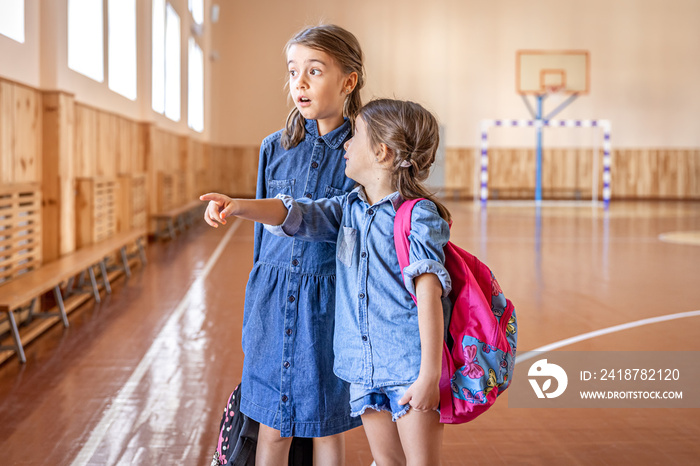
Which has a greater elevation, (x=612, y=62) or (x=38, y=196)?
(x=612, y=62)

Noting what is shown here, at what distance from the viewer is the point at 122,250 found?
6523mm

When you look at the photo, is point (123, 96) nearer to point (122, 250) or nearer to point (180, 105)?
point (122, 250)

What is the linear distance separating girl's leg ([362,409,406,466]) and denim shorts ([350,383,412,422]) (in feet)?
0.09

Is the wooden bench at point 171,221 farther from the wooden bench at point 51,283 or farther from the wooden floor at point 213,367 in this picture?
the wooden bench at point 51,283

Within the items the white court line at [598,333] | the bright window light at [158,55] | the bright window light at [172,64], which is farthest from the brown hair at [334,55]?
the bright window light at [172,64]

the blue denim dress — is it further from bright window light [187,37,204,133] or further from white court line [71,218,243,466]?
bright window light [187,37,204,133]

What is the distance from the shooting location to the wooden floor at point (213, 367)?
2.61 metres

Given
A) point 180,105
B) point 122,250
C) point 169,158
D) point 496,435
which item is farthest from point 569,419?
point 180,105

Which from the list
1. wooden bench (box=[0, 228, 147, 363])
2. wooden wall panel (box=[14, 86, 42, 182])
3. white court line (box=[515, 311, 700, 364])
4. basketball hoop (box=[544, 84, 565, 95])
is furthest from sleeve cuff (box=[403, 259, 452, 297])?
basketball hoop (box=[544, 84, 565, 95])

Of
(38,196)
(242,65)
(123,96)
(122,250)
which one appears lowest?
(122,250)

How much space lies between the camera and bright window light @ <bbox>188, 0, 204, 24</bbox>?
14.2 meters

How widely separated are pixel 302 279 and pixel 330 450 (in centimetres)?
44

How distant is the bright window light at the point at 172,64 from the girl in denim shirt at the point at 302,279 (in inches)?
395

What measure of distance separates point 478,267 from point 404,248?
0.19 m
